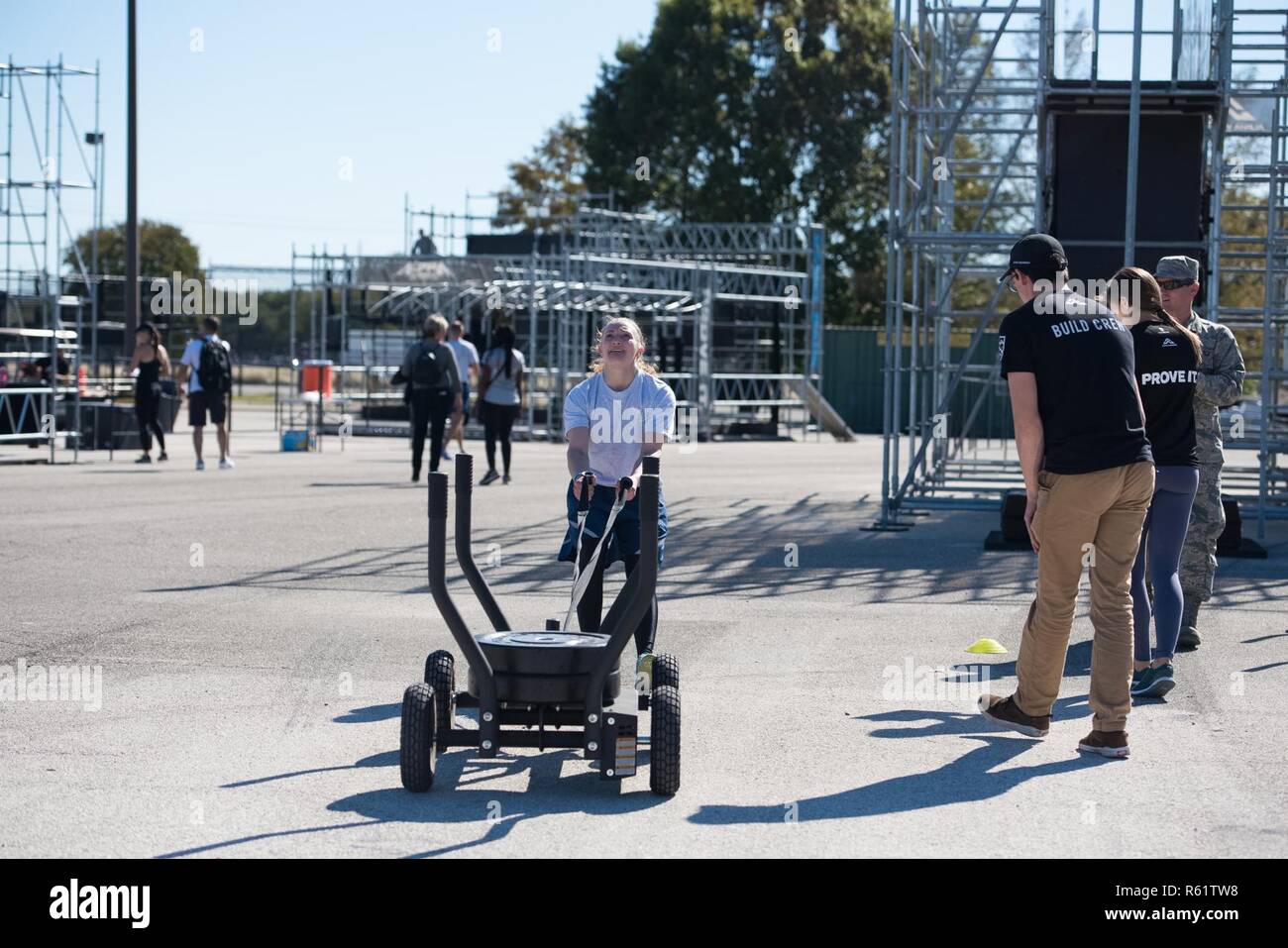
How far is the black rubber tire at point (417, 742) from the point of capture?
5578 millimetres

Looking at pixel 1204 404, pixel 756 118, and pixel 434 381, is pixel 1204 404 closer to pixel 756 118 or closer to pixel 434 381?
pixel 434 381

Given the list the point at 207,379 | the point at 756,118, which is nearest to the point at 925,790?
the point at 207,379

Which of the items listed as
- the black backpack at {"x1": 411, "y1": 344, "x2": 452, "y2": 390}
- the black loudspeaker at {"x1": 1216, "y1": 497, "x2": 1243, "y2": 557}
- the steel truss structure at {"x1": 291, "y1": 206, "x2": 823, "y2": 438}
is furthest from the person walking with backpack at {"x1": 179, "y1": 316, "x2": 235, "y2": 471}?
the black loudspeaker at {"x1": 1216, "y1": 497, "x2": 1243, "y2": 557}

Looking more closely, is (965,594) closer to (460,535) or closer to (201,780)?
(460,535)

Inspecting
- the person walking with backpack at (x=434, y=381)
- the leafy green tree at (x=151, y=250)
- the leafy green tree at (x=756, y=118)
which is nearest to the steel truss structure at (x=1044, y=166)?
the person walking with backpack at (x=434, y=381)

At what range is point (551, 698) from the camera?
567cm

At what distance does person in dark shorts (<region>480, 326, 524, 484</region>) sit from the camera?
697 inches

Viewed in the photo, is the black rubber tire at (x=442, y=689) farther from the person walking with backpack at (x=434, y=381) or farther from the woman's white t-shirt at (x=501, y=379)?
the woman's white t-shirt at (x=501, y=379)

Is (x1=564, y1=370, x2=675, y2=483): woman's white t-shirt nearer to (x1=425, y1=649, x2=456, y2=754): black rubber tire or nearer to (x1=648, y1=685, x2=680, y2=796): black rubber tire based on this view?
(x1=425, y1=649, x2=456, y2=754): black rubber tire
